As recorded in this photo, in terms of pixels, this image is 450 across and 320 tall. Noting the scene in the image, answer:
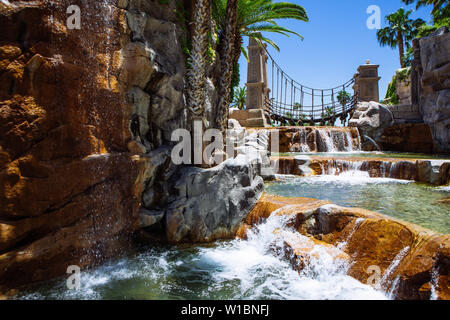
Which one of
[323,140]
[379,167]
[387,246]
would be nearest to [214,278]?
[387,246]

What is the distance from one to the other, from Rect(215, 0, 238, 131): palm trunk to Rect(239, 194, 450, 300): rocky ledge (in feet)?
8.43

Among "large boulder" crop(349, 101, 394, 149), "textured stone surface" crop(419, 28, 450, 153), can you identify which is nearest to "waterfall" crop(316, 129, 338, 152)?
"large boulder" crop(349, 101, 394, 149)

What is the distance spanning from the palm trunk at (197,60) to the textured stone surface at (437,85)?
13915 mm

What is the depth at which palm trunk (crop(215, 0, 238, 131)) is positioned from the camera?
656 centimetres

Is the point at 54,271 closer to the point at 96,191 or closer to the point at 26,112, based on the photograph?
the point at 96,191

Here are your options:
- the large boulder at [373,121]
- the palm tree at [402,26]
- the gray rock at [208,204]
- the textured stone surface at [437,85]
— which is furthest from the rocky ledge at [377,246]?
the palm tree at [402,26]

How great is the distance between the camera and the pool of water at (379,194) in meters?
4.89

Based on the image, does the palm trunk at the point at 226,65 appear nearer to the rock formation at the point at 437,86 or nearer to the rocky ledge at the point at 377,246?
the rocky ledge at the point at 377,246

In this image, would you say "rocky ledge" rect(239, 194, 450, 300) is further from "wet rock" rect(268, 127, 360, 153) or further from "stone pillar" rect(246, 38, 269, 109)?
"stone pillar" rect(246, 38, 269, 109)

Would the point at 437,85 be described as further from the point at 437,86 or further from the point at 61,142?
the point at 61,142

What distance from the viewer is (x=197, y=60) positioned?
19.2ft

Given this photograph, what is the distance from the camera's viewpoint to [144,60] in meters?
4.71
